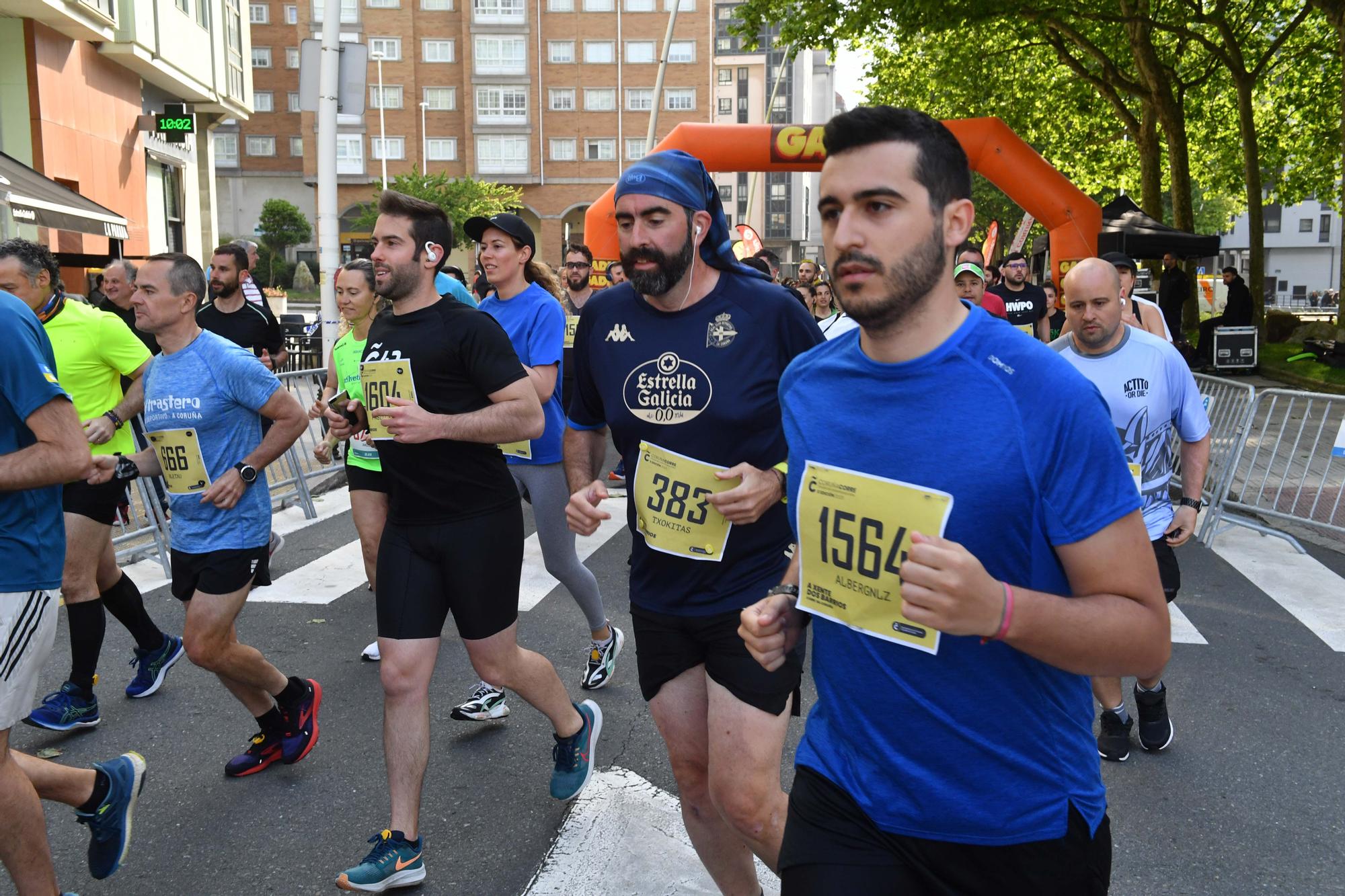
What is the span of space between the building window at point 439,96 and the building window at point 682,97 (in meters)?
12.5

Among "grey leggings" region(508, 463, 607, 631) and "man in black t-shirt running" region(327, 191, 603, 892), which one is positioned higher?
"man in black t-shirt running" region(327, 191, 603, 892)

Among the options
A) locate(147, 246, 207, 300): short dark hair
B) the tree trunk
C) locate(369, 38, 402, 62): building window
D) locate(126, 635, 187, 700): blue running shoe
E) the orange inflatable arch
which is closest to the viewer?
locate(147, 246, 207, 300): short dark hair

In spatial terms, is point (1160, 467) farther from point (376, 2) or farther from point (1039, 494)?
point (376, 2)

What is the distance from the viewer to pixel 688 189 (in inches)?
132

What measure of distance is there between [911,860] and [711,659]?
114 cm

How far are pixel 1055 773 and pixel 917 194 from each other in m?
1.03

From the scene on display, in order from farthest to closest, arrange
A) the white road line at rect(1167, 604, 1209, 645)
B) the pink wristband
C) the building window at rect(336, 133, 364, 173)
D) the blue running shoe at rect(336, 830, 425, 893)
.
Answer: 1. the building window at rect(336, 133, 364, 173)
2. the white road line at rect(1167, 604, 1209, 645)
3. the blue running shoe at rect(336, 830, 425, 893)
4. the pink wristband

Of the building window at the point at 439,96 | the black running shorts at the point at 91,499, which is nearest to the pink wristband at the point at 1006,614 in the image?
the black running shorts at the point at 91,499

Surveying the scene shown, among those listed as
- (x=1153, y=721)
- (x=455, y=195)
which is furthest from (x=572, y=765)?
(x=455, y=195)

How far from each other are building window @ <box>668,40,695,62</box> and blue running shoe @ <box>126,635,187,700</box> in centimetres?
6888

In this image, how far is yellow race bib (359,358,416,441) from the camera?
412 centimetres

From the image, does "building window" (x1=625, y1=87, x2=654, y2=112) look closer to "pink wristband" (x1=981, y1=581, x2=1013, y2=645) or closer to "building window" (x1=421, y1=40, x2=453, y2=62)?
"building window" (x1=421, y1=40, x2=453, y2=62)

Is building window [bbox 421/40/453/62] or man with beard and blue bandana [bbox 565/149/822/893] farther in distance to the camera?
building window [bbox 421/40/453/62]

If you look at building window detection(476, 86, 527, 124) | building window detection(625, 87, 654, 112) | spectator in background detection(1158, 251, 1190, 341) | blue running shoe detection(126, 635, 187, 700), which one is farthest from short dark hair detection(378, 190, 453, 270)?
building window detection(625, 87, 654, 112)
